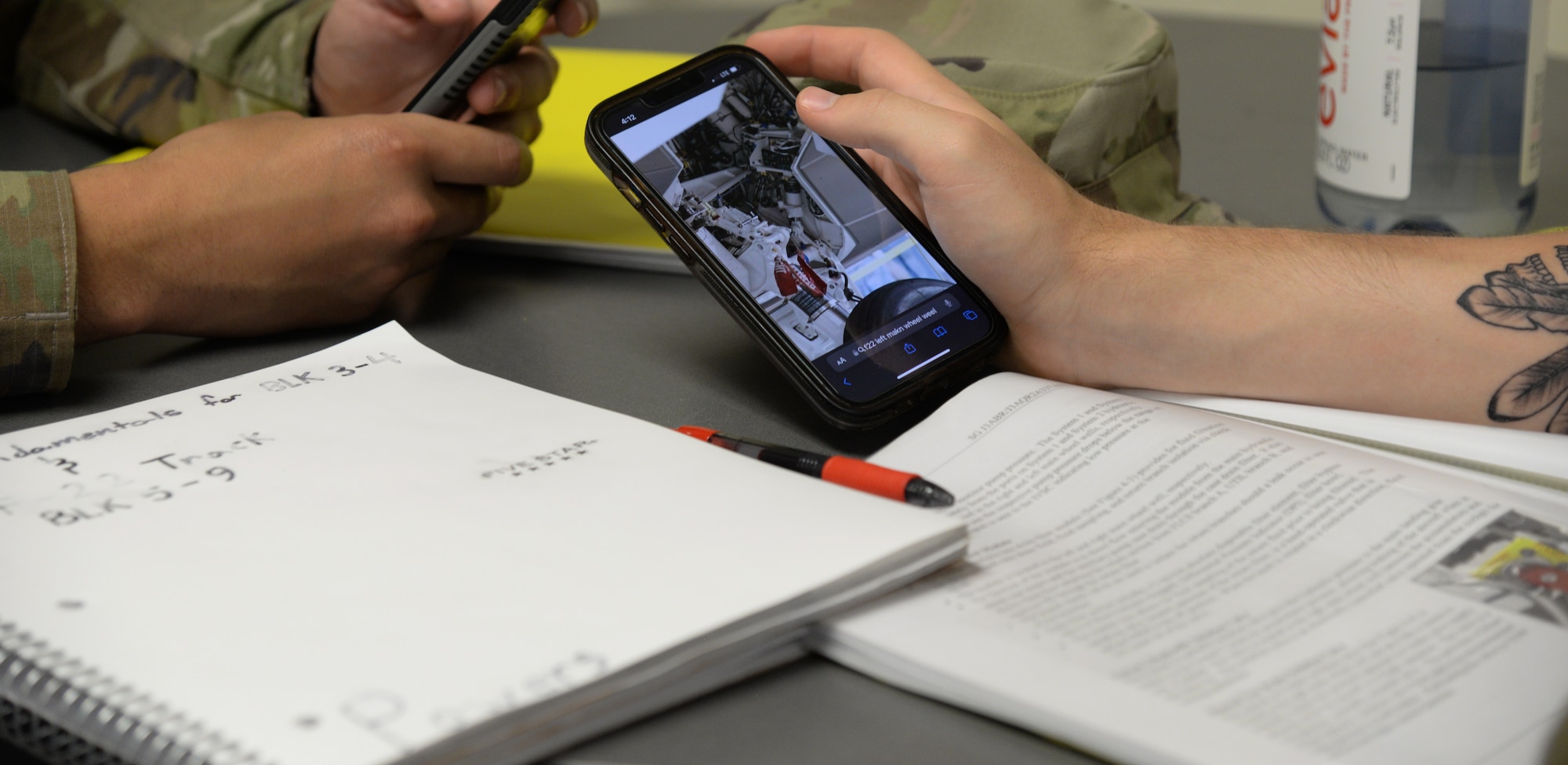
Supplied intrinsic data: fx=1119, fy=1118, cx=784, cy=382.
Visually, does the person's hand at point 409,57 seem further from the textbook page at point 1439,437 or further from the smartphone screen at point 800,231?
the textbook page at point 1439,437

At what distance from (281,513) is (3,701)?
0.09 m

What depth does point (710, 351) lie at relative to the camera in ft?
1.95

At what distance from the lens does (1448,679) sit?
0.32m

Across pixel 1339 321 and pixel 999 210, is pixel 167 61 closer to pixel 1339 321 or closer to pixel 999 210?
pixel 999 210

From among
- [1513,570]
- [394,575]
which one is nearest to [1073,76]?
[1513,570]

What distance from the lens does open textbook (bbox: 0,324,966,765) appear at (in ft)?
0.94

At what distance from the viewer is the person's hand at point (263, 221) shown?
1.87ft

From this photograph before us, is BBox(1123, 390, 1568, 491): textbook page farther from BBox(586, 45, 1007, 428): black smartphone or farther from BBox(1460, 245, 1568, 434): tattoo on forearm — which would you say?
BBox(586, 45, 1007, 428): black smartphone

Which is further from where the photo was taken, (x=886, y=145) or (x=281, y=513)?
(x=886, y=145)

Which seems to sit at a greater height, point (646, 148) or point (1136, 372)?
point (646, 148)

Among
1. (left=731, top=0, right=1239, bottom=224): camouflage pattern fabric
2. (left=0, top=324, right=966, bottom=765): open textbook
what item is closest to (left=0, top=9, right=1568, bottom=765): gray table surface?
(left=0, top=324, right=966, bottom=765): open textbook

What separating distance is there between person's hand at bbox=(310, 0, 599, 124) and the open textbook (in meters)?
0.34

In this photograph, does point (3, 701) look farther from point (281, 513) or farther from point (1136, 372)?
point (1136, 372)

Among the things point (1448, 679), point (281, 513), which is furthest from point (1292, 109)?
point (281, 513)
